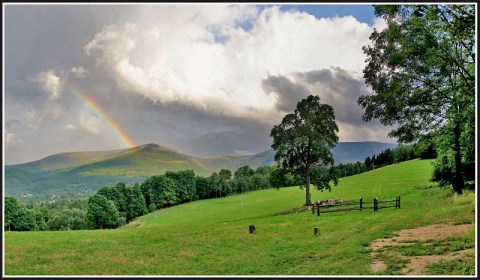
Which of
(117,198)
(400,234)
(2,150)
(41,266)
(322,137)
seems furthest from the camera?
(117,198)

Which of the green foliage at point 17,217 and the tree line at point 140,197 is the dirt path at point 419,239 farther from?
the green foliage at point 17,217

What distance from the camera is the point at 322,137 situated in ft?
128

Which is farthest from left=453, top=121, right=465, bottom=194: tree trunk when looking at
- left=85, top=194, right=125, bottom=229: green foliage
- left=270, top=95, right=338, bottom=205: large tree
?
left=85, top=194, right=125, bottom=229: green foliage

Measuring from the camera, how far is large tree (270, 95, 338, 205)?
38.9m

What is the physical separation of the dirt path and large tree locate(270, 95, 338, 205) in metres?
20.5

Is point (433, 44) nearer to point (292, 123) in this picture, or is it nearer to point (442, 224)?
point (442, 224)

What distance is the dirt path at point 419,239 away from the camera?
1205 centimetres

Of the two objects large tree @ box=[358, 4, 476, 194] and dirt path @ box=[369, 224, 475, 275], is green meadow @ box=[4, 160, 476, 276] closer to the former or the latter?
dirt path @ box=[369, 224, 475, 275]

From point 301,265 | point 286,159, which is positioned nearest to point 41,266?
point 301,265

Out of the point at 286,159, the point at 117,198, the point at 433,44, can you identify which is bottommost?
the point at 117,198

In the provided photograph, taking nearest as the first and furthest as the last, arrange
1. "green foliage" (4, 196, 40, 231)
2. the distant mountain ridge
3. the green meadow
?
1. the green meadow
2. "green foliage" (4, 196, 40, 231)
3. the distant mountain ridge

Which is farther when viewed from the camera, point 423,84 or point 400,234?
point 400,234

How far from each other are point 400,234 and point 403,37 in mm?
9433

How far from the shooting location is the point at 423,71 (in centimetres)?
1627
